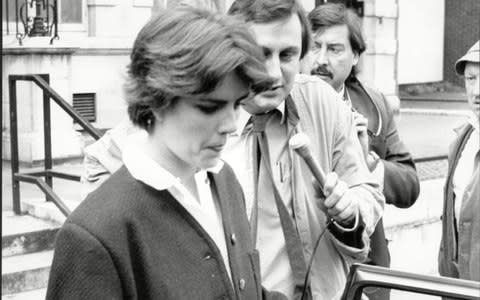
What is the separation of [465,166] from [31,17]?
6851 millimetres

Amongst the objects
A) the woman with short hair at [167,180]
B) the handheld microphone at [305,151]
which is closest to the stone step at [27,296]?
the handheld microphone at [305,151]

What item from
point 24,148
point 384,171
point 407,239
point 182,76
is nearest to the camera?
point 182,76

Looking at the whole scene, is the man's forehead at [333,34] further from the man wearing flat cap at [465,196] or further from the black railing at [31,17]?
the black railing at [31,17]

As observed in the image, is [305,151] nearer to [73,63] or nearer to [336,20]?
[336,20]

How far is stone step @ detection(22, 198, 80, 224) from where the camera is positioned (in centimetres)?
653

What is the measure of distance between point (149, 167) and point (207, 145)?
13 cm

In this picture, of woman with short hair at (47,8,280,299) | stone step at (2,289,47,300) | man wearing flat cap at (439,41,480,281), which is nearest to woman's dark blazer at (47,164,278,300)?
woman with short hair at (47,8,280,299)

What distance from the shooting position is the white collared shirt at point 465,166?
3887 millimetres

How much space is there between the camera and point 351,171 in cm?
287

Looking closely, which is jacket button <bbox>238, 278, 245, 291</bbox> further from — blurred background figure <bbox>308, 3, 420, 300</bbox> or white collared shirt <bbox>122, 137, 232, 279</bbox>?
blurred background figure <bbox>308, 3, 420, 300</bbox>

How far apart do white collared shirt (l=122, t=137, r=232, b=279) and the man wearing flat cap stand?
1.81 metres

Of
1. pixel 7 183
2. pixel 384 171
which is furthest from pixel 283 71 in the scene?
pixel 7 183

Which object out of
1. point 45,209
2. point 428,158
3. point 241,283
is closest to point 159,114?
point 241,283

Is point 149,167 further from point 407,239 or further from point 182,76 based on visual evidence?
point 407,239
